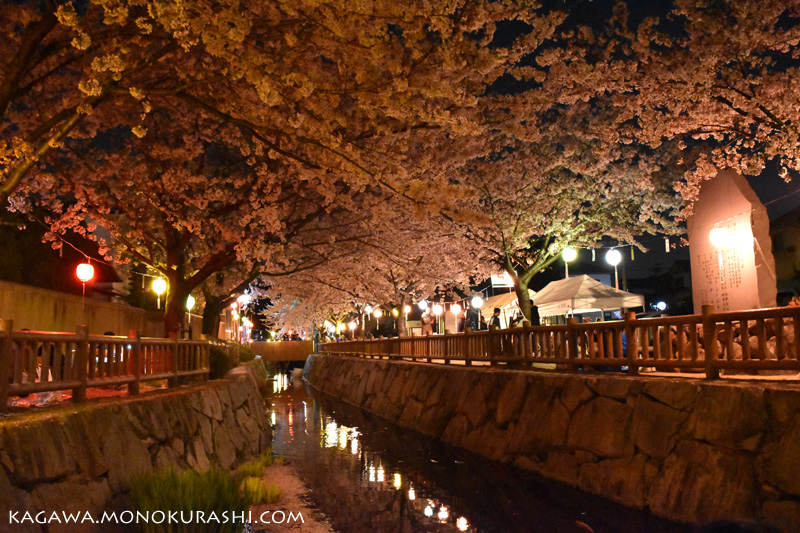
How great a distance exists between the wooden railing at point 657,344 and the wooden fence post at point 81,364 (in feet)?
26.5

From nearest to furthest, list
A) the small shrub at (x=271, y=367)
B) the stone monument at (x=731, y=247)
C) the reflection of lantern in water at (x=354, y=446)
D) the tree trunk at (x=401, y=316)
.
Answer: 1. the stone monument at (x=731, y=247)
2. the reflection of lantern in water at (x=354, y=446)
3. the tree trunk at (x=401, y=316)
4. the small shrub at (x=271, y=367)

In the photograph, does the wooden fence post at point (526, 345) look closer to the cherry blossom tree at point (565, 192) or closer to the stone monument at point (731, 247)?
the stone monument at point (731, 247)

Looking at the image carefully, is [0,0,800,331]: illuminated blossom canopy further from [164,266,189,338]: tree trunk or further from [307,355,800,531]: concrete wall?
[307,355,800,531]: concrete wall

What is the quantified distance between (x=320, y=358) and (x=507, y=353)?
29.6 metres

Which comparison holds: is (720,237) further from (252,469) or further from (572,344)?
(252,469)

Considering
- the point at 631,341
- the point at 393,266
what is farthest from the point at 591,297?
the point at 393,266

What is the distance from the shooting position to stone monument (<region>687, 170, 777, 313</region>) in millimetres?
11672

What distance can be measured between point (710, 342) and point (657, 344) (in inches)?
50.6

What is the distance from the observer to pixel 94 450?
241 inches

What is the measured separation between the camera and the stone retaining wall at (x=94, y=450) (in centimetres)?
491

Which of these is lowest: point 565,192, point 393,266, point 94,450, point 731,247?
point 94,450

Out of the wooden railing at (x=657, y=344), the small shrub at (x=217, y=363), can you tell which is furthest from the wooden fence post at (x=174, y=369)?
the wooden railing at (x=657, y=344)

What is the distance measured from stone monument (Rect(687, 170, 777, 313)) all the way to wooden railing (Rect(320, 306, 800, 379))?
1.19 meters

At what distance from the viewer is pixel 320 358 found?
140 feet
